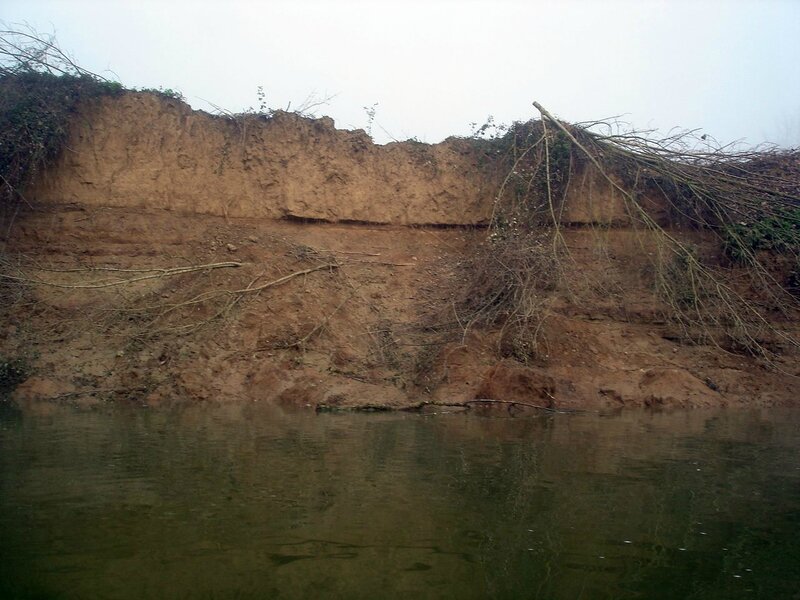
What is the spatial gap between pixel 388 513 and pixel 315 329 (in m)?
7.08

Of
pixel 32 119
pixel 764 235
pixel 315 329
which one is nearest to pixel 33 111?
pixel 32 119

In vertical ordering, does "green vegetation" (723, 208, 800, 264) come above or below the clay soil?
above

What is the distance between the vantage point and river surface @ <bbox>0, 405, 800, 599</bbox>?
361 cm

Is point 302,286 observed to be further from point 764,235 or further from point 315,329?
point 764,235

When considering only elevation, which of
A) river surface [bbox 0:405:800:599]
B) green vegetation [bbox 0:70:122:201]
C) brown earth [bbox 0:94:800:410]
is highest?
green vegetation [bbox 0:70:122:201]

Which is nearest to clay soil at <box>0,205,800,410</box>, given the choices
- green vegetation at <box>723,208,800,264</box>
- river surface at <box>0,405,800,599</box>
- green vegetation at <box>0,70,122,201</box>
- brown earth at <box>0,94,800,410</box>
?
brown earth at <box>0,94,800,410</box>

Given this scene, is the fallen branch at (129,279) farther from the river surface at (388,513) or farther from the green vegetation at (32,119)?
the river surface at (388,513)

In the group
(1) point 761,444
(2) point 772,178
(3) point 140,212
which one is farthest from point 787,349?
(3) point 140,212

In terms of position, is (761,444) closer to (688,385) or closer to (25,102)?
(688,385)

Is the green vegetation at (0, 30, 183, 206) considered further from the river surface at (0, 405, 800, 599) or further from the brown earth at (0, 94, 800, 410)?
the river surface at (0, 405, 800, 599)

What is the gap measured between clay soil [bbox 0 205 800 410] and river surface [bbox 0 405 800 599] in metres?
2.53

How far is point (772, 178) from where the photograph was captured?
544 inches

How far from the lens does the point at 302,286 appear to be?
41.1 feet

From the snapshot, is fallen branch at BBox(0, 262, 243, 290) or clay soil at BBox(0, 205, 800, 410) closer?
clay soil at BBox(0, 205, 800, 410)
